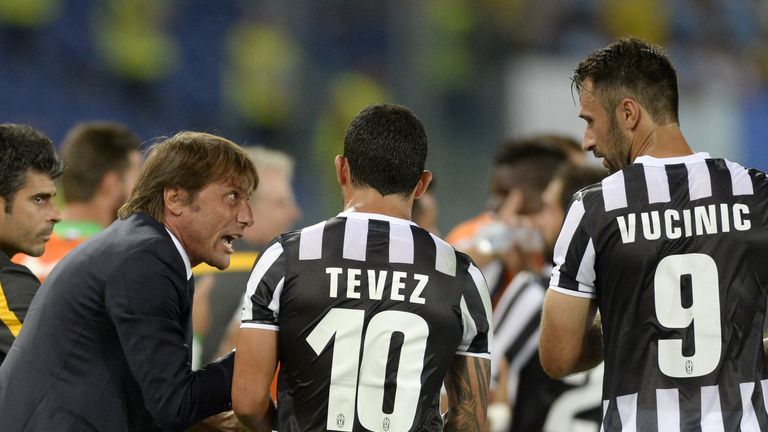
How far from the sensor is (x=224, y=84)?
11602 millimetres

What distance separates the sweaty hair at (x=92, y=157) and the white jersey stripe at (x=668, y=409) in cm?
339

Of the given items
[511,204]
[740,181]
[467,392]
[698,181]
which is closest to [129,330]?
[467,392]

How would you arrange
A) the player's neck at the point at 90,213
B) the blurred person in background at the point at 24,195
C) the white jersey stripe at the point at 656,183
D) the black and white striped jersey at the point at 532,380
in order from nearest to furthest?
the white jersey stripe at the point at 656,183, the blurred person in background at the point at 24,195, the black and white striped jersey at the point at 532,380, the player's neck at the point at 90,213

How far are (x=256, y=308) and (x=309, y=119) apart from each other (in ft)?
28.2

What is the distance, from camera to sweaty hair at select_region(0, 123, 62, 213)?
→ 338 centimetres

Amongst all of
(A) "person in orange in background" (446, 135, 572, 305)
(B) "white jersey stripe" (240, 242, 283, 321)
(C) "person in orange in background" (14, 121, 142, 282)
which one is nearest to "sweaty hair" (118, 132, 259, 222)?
(B) "white jersey stripe" (240, 242, 283, 321)

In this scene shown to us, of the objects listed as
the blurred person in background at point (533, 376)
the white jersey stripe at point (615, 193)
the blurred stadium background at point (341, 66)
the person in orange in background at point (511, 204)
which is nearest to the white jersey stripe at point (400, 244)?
the white jersey stripe at point (615, 193)

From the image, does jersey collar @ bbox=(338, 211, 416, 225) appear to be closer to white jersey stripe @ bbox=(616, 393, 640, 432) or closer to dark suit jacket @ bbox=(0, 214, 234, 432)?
dark suit jacket @ bbox=(0, 214, 234, 432)

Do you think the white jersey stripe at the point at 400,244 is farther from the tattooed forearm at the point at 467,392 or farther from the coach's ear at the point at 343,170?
the tattooed forearm at the point at 467,392

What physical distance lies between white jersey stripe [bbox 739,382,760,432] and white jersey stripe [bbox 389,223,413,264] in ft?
2.98

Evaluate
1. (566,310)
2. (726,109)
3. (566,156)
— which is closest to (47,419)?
(566,310)

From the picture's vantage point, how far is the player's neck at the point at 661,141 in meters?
2.99

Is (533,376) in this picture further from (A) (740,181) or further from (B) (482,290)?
(A) (740,181)

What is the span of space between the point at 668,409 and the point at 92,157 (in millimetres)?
3561
